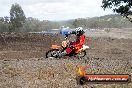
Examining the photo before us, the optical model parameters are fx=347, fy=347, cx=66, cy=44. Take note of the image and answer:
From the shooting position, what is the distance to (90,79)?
258 inches

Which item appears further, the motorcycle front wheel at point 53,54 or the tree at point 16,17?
the tree at point 16,17

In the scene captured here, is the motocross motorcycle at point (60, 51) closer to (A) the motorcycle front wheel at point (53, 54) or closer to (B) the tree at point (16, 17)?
(A) the motorcycle front wheel at point (53, 54)

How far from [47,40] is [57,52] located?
10086 millimetres

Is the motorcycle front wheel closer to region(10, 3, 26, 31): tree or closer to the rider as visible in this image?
the rider

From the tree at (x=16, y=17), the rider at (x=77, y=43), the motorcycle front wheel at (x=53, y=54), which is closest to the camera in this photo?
the motorcycle front wheel at (x=53, y=54)

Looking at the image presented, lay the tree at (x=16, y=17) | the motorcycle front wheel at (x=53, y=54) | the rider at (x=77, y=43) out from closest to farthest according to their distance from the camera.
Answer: the motorcycle front wheel at (x=53, y=54) → the rider at (x=77, y=43) → the tree at (x=16, y=17)

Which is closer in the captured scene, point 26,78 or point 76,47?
point 26,78

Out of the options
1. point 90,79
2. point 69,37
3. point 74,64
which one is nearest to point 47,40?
point 69,37

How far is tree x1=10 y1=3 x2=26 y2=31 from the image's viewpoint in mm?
80688

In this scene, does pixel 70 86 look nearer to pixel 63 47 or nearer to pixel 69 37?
pixel 63 47

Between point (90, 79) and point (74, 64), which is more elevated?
point (90, 79)

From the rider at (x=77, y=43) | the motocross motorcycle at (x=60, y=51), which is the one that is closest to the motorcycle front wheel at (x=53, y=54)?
the motocross motorcycle at (x=60, y=51)

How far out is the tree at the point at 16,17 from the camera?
3177 inches

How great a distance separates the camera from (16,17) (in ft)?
279
